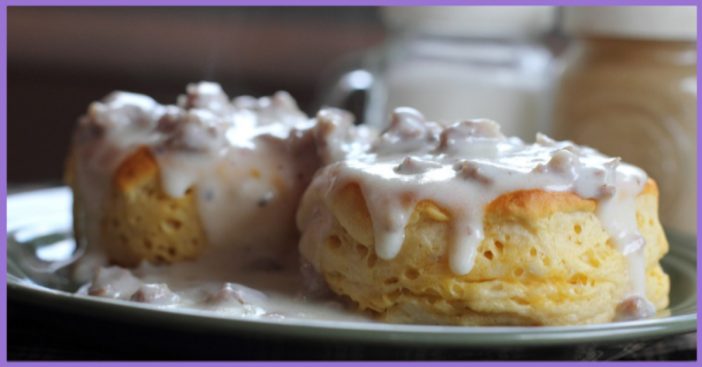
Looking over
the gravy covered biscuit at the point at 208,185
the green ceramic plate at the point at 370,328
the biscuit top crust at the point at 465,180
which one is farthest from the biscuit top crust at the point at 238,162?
the green ceramic plate at the point at 370,328

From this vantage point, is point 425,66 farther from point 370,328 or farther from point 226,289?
point 370,328

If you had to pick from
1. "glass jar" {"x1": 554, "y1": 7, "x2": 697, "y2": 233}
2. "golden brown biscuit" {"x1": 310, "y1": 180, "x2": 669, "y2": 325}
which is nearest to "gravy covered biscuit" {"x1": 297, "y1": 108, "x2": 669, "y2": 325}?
"golden brown biscuit" {"x1": 310, "y1": 180, "x2": 669, "y2": 325}

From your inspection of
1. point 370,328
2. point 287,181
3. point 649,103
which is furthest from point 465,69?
point 370,328

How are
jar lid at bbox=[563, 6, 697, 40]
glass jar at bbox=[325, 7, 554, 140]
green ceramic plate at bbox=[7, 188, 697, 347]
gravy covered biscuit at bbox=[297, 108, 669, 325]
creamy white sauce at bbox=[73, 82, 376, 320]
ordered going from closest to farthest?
green ceramic plate at bbox=[7, 188, 697, 347] → gravy covered biscuit at bbox=[297, 108, 669, 325] → creamy white sauce at bbox=[73, 82, 376, 320] → jar lid at bbox=[563, 6, 697, 40] → glass jar at bbox=[325, 7, 554, 140]

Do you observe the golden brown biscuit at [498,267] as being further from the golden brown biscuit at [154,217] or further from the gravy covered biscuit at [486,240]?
the golden brown biscuit at [154,217]

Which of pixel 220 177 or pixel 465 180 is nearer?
pixel 465 180

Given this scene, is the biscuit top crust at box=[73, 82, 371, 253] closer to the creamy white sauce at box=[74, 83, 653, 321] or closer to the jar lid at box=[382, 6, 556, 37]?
the creamy white sauce at box=[74, 83, 653, 321]

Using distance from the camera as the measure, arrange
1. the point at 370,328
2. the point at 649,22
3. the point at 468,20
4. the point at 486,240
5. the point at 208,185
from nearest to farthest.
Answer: the point at 370,328, the point at 486,240, the point at 208,185, the point at 649,22, the point at 468,20
